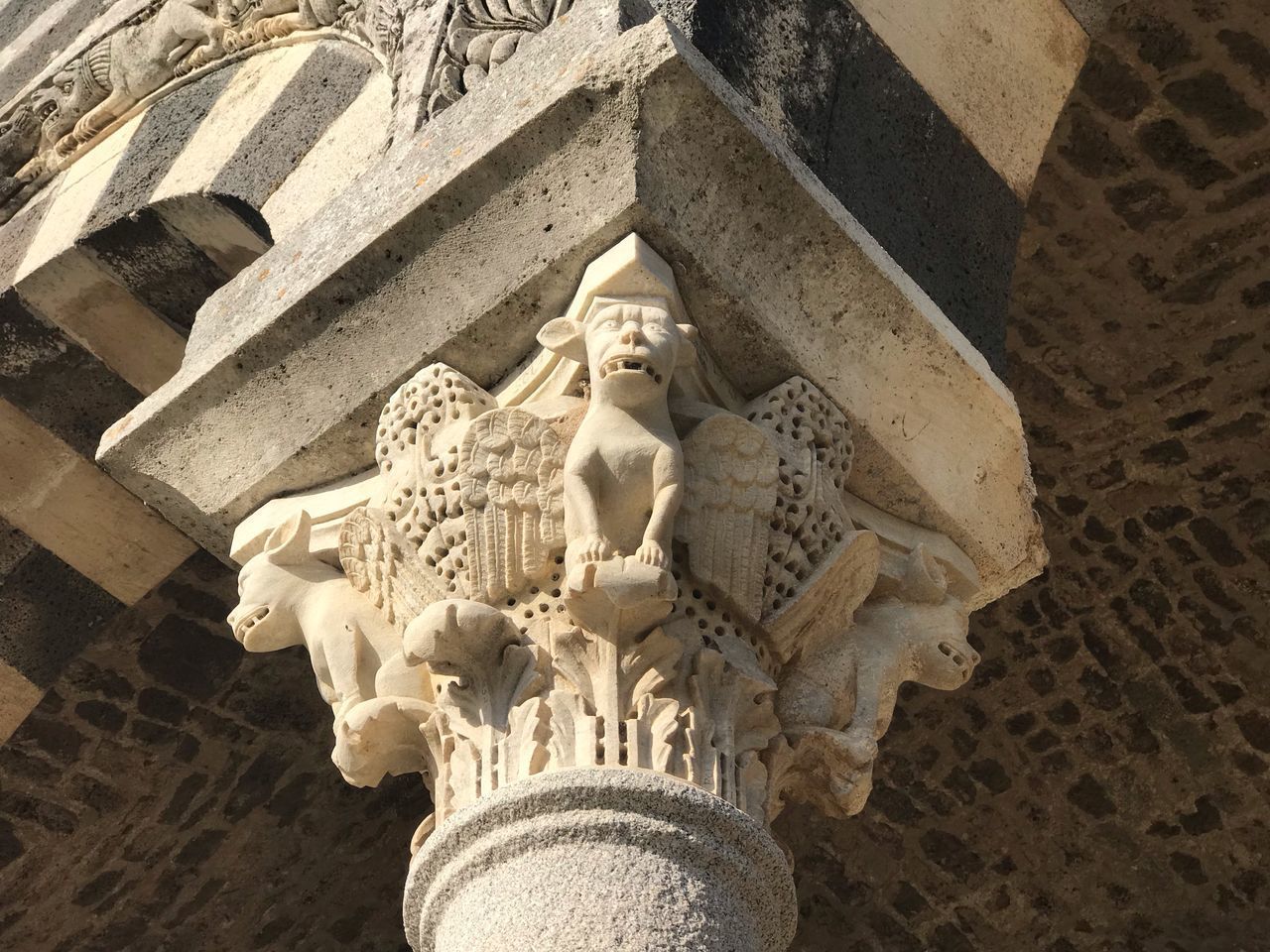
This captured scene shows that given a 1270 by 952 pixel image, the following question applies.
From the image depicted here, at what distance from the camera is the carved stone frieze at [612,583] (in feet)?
6.92

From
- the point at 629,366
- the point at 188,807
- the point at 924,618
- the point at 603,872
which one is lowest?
the point at 188,807

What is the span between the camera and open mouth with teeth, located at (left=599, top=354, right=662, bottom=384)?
220cm

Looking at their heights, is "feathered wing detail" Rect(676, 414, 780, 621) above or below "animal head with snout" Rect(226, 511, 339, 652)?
below

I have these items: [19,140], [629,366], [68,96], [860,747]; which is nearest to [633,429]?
[629,366]

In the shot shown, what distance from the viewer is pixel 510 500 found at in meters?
2.25

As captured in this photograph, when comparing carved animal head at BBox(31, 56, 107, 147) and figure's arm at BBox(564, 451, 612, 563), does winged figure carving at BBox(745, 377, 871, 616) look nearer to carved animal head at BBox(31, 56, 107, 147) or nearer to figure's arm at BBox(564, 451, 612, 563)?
figure's arm at BBox(564, 451, 612, 563)

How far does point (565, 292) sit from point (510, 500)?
31 cm

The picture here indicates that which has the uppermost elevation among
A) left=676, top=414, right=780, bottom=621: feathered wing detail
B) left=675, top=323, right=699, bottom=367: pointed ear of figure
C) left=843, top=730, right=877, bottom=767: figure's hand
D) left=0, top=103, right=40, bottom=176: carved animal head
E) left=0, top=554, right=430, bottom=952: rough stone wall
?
left=0, top=103, right=40, bottom=176: carved animal head

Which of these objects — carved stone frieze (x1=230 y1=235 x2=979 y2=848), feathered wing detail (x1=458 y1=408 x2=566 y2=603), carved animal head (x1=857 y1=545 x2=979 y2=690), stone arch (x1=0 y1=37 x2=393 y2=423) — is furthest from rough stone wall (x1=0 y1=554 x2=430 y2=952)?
carved animal head (x1=857 y1=545 x2=979 y2=690)

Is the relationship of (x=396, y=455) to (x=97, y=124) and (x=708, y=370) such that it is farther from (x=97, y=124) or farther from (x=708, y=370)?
(x=97, y=124)

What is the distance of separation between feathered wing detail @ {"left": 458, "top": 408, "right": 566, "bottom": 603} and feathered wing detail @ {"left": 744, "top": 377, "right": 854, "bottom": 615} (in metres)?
0.29

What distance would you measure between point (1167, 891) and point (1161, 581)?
3.00ft

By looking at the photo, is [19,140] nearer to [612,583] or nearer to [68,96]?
[68,96]

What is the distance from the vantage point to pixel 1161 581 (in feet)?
16.7
